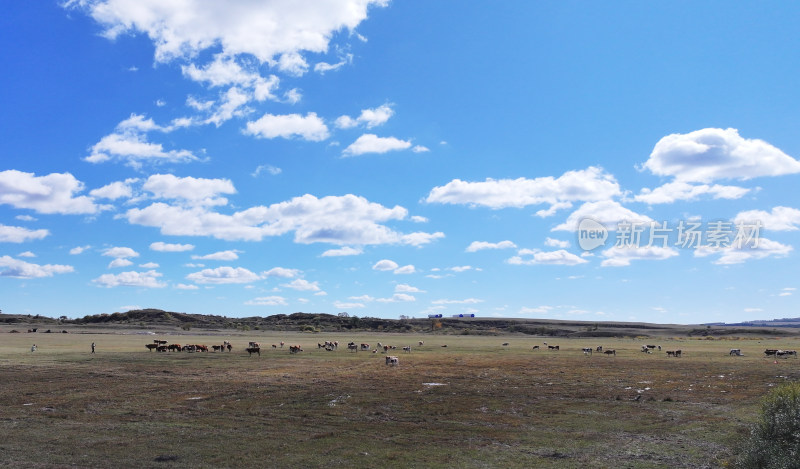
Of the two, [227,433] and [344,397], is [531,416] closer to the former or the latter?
[344,397]

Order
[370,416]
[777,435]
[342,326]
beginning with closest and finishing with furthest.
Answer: [777,435] < [370,416] < [342,326]

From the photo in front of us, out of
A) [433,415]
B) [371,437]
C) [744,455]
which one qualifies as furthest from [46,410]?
[744,455]

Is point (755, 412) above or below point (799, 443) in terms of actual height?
below

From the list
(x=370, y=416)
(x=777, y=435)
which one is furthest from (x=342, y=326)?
(x=777, y=435)

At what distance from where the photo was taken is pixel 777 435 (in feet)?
47.3

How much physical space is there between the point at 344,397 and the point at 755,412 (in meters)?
19.3

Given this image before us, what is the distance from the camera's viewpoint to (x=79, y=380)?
33.8 m

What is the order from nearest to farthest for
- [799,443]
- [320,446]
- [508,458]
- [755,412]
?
[799,443]
[508,458]
[320,446]
[755,412]

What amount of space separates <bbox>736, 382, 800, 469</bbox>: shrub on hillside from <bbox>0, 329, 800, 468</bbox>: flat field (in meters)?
2.33

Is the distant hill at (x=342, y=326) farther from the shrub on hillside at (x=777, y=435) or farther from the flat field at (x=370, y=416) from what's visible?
the shrub on hillside at (x=777, y=435)

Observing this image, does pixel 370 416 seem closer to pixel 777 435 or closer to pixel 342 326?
pixel 777 435

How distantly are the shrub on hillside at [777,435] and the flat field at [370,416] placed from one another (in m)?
2.33

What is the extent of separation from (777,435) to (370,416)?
49.2ft

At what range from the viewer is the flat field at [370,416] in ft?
57.1
